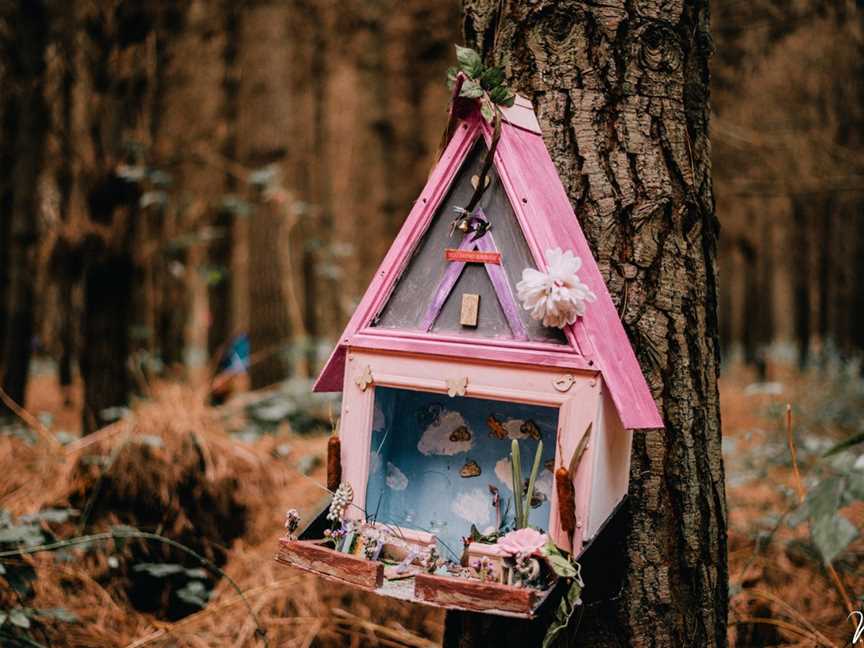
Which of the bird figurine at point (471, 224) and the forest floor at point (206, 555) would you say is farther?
the forest floor at point (206, 555)

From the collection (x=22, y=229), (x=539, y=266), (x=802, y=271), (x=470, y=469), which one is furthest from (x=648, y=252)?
(x=802, y=271)

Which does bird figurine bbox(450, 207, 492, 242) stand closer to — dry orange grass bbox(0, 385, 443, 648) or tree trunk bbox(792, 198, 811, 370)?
dry orange grass bbox(0, 385, 443, 648)

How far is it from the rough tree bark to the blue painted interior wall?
0.84ft

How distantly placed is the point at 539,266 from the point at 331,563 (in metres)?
0.73

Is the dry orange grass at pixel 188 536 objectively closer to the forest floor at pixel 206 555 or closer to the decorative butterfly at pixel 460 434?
the forest floor at pixel 206 555

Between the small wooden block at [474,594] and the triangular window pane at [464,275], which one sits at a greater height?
the triangular window pane at [464,275]

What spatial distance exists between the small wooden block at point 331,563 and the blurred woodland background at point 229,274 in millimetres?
829

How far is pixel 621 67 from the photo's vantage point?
6.15 feet

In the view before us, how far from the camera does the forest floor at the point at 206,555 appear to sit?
251cm

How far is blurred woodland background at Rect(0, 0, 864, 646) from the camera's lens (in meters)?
2.73

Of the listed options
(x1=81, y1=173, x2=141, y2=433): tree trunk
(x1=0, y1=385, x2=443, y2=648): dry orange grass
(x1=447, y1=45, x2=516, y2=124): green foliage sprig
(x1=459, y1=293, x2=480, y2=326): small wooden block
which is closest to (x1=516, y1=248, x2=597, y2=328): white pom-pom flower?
(x1=459, y1=293, x2=480, y2=326): small wooden block

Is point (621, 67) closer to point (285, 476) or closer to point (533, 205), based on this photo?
point (533, 205)

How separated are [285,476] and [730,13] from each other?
12.2 ft

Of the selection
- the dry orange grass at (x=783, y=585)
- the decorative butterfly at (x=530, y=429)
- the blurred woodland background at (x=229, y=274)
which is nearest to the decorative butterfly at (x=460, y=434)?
the decorative butterfly at (x=530, y=429)
